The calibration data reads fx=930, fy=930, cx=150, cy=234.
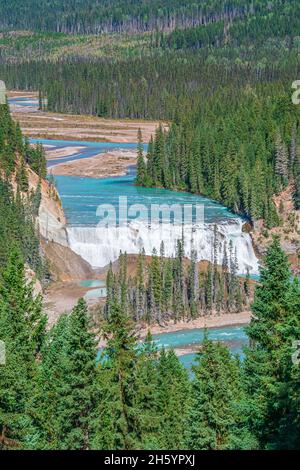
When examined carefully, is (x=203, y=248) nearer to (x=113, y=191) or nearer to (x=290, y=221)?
(x=290, y=221)

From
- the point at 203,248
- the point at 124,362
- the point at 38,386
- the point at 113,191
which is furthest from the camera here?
the point at 113,191

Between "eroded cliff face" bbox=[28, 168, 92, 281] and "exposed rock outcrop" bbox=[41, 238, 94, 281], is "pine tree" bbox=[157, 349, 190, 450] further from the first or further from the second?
"eroded cliff face" bbox=[28, 168, 92, 281]

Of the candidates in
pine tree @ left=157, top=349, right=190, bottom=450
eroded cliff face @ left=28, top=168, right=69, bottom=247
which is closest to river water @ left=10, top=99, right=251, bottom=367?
eroded cliff face @ left=28, top=168, right=69, bottom=247

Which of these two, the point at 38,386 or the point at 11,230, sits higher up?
the point at 38,386

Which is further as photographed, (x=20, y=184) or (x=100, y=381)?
(x=20, y=184)

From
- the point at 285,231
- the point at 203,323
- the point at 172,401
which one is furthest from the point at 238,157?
the point at 172,401
